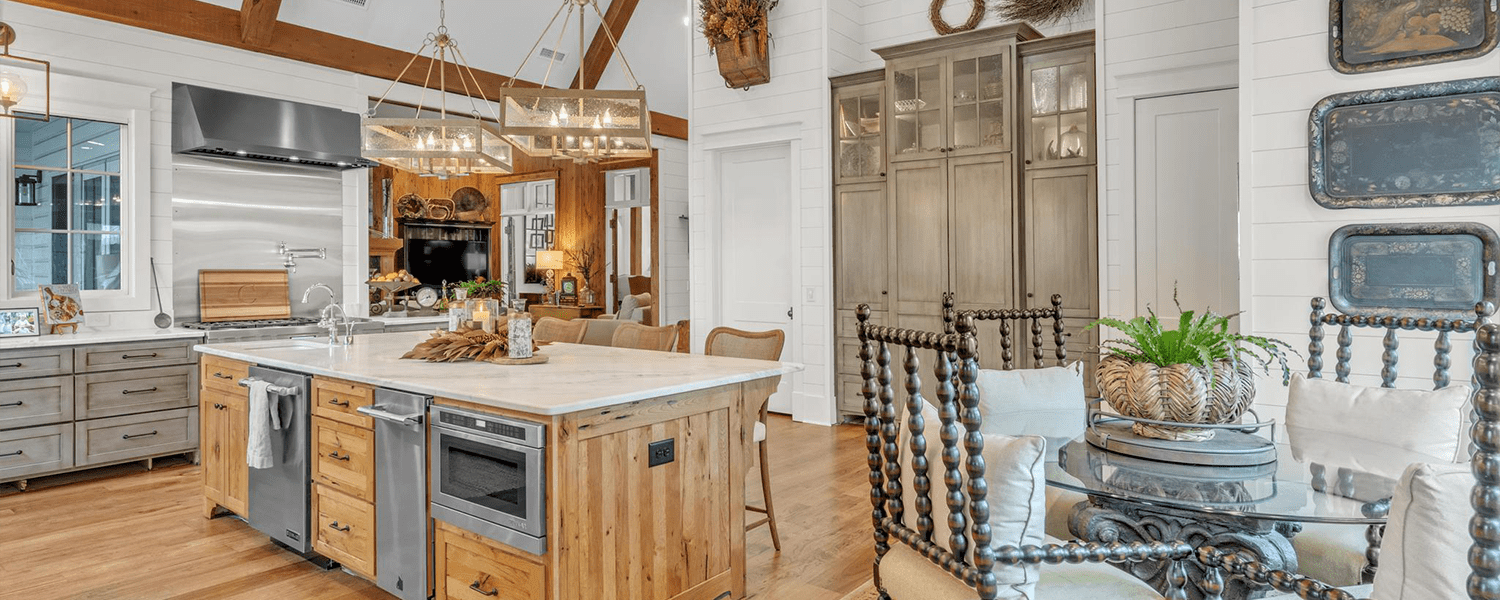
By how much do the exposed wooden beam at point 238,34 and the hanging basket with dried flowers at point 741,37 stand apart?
2572 mm

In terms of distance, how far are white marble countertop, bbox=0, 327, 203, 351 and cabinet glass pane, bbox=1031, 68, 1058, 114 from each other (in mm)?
5589

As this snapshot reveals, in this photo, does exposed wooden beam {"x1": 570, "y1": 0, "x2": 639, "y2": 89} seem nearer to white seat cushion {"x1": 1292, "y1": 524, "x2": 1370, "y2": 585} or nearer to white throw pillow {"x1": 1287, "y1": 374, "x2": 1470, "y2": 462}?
white throw pillow {"x1": 1287, "y1": 374, "x2": 1470, "y2": 462}

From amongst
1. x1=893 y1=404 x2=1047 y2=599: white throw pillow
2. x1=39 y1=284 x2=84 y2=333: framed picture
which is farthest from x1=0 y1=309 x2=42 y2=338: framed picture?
x1=893 y1=404 x2=1047 y2=599: white throw pillow

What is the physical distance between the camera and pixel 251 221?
19.7 feet

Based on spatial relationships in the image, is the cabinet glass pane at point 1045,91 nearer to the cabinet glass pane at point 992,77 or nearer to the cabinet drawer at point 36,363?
the cabinet glass pane at point 992,77

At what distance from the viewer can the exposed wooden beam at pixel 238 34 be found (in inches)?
204

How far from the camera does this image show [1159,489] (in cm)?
175

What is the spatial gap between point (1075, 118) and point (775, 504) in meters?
3.13

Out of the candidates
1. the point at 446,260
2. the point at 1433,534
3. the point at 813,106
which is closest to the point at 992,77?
the point at 813,106

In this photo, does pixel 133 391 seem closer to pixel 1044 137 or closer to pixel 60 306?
pixel 60 306

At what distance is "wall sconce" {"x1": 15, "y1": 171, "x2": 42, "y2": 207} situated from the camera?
498 cm

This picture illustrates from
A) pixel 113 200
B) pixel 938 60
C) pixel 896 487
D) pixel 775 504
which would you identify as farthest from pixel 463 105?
pixel 896 487

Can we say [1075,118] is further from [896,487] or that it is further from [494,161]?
[896,487]

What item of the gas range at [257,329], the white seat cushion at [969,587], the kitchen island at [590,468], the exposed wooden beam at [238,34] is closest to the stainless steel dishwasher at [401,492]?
the kitchen island at [590,468]
